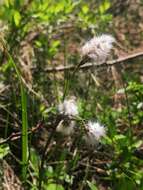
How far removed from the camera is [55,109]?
2.45 m

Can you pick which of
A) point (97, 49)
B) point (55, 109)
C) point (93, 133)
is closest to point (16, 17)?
point (55, 109)

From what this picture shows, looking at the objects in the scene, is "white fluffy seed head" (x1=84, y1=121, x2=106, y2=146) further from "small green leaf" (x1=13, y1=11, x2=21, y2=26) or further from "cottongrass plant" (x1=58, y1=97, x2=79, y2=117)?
"small green leaf" (x1=13, y1=11, x2=21, y2=26)

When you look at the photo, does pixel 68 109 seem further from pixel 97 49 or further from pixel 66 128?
pixel 97 49

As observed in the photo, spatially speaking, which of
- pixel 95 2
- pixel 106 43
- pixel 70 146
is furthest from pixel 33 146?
pixel 95 2

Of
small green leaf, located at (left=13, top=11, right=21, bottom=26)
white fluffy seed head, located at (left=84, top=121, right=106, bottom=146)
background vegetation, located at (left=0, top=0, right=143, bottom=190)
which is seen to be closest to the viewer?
white fluffy seed head, located at (left=84, top=121, right=106, bottom=146)

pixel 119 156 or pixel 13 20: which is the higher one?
pixel 13 20

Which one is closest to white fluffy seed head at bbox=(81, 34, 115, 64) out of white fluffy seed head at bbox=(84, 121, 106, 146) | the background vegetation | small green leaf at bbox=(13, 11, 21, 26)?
the background vegetation

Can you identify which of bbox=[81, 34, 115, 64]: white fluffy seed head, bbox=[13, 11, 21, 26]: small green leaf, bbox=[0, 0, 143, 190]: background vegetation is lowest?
bbox=[0, 0, 143, 190]: background vegetation

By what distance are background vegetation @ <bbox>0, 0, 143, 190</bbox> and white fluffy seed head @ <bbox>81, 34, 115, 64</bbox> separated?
0.14 m

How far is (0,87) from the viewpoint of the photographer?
9.86ft

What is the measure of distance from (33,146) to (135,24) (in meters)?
2.16

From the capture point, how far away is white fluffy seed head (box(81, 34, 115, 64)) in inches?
83.6

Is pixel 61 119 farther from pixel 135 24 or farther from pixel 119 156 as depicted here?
pixel 135 24

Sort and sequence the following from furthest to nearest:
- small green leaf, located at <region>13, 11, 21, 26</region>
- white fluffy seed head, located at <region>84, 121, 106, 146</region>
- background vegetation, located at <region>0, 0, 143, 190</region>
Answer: small green leaf, located at <region>13, 11, 21, 26</region>
background vegetation, located at <region>0, 0, 143, 190</region>
white fluffy seed head, located at <region>84, 121, 106, 146</region>
